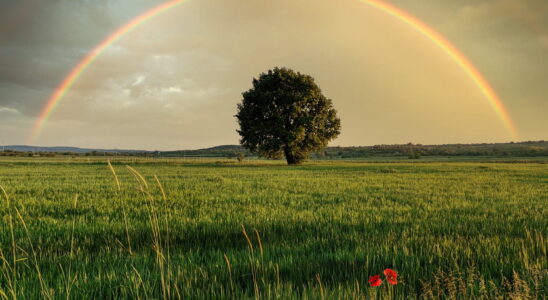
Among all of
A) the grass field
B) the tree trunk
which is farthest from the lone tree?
the grass field

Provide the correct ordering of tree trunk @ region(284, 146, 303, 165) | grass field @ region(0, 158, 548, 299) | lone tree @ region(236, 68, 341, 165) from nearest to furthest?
grass field @ region(0, 158, 548, 299), lone tree @ region(236, 68, 341, 165), tree trunk @ region(284, 146, 303, 165)

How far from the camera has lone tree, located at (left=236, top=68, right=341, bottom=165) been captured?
147 ft

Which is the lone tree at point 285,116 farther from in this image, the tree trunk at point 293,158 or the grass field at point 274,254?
the grass field at point 274,254

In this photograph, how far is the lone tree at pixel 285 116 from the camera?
44.8 metres

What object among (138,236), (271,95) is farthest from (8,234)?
(271,95)

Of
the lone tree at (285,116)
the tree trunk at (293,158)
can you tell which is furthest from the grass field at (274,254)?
the tree trunk at (293,158)

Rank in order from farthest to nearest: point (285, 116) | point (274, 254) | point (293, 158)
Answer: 1. point (293, 158)
2. point (285, 116)
3. point (274, 254)

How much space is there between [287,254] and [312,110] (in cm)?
4372

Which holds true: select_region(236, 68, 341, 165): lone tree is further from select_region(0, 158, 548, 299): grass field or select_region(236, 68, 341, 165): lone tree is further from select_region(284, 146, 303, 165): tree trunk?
select_region(0, 158, 548, 299): grass field

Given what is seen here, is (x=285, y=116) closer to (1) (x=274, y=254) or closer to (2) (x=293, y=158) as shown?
(2) (x=293, y=158)

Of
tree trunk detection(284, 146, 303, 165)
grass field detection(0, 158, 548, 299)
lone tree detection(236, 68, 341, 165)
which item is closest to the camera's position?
grass field detection(0, 158, 548, 299)

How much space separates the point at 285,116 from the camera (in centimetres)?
4541

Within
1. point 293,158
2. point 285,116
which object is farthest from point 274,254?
point 293,158

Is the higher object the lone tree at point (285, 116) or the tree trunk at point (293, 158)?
the lone tree at point (285, 116)
